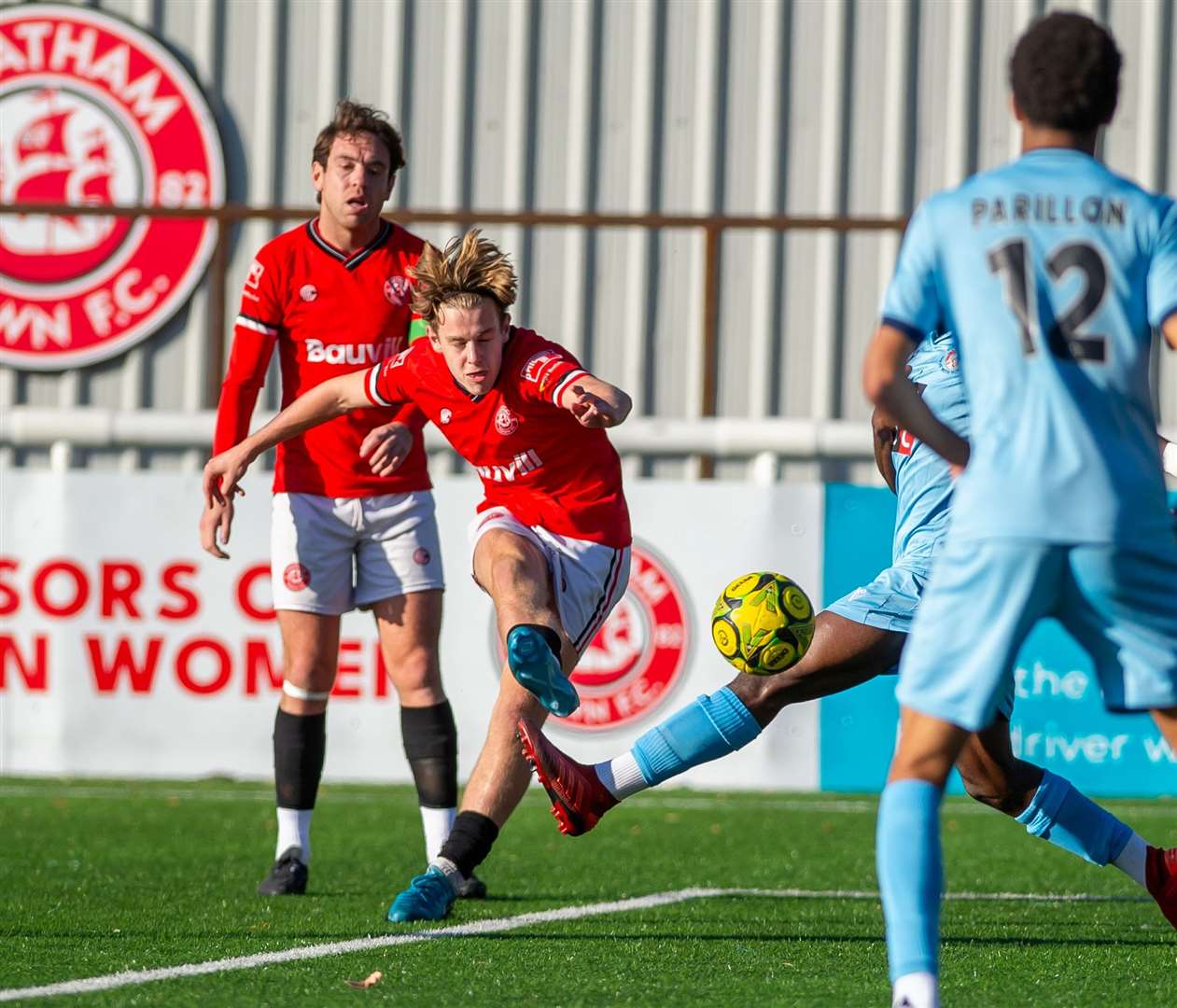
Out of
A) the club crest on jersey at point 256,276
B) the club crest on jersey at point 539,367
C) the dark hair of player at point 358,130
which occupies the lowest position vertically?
the club crest on jersey at point 539,367

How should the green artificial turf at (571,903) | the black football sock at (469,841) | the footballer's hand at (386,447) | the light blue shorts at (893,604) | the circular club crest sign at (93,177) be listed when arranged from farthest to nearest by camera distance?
the circular club crest sign at (93,177), the footballer's hand at (386,447), the black football sock at (469,841), the light blue shorts at (893,604), the green artificial turf at (571,903)

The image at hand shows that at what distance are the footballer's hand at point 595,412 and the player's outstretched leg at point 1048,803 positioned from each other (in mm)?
1188

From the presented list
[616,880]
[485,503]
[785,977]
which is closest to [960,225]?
[785,977]

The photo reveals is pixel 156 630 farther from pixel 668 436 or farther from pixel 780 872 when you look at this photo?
pixel 780 872

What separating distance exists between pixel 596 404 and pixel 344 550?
1593mm

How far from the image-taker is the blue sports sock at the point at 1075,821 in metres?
4.98

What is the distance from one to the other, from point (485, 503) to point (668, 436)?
17.6ft

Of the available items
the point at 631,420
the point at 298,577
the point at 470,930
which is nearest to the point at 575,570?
the point at 470,930

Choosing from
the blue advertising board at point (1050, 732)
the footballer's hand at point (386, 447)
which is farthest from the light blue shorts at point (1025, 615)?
the blue advertising board at point (1050, 732)

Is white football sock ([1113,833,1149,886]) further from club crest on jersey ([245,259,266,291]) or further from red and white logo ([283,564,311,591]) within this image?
club crest on jersey ([245,259,266,291])

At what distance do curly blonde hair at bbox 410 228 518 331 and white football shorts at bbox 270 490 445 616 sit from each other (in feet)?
3.50

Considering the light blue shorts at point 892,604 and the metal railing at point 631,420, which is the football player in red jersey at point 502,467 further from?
the metal railing at point 631,420

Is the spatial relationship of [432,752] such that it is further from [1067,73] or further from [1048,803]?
[1067,73]

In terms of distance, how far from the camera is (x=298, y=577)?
240 inches
